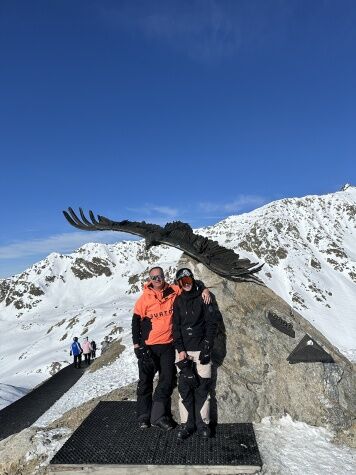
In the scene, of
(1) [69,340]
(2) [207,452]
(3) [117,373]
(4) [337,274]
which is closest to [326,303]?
(4) [337,274]

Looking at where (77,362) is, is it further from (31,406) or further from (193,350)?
(193,350)

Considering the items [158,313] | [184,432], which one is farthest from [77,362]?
[184,432]

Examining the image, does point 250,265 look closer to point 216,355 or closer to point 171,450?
point 216,355

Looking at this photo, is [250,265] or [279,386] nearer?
[279,386]

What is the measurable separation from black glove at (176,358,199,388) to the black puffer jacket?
23 cm

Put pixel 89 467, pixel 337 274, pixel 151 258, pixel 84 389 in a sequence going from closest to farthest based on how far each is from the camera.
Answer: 1. pixel 89 467
2. pixel 84 389
3. pixel 337 274
4. pixel 151 258

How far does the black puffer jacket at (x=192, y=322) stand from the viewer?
24.0 feet

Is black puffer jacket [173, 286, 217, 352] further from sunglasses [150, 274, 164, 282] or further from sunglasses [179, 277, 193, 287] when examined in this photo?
sunglasses [150, 274, 164, 282]

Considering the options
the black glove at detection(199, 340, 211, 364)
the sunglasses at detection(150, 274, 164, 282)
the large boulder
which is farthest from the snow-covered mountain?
the black glove at detection(199, 340, 211, 364)

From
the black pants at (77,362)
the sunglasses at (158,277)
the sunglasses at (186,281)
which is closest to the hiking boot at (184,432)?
the sunglasses at (186,281)

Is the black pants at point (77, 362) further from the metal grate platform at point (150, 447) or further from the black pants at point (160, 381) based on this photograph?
the black pants at point (160, 381)

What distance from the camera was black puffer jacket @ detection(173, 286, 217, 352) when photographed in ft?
24.0

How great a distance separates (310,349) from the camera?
8.32 m

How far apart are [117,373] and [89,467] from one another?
7.75 meters
